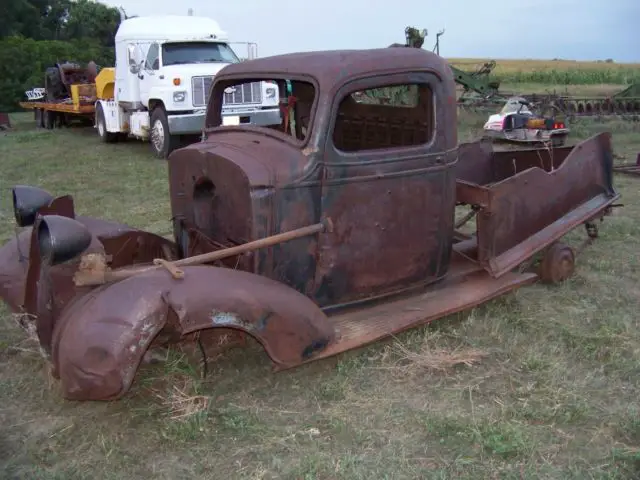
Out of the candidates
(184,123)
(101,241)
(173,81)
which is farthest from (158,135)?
(101,241)

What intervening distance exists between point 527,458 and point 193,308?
1.71 meters

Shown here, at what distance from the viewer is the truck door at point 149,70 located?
12.2 meters

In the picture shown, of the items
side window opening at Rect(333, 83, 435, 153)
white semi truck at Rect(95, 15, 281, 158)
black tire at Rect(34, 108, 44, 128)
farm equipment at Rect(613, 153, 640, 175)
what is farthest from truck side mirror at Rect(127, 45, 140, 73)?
farm equipment at Rect(613, 153, 640, 175)

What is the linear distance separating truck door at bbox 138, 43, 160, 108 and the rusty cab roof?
8673mm

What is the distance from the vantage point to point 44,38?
4366cm

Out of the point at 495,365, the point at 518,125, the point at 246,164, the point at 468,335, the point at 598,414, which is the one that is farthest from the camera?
the point at 518,125

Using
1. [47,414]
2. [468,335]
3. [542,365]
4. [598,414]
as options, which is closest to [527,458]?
[598,414]

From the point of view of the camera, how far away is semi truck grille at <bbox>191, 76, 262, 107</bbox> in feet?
38.6

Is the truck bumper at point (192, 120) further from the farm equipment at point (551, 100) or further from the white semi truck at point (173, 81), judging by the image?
the farm equipment at point (551, 100)

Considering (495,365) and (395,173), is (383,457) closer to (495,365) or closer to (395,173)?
(495,365)

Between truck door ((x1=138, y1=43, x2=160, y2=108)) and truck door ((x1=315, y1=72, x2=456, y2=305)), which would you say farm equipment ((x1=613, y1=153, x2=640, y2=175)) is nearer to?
truck door ((x1=315, y1=72, x2=456, y2=305))

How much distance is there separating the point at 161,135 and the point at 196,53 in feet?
5.79

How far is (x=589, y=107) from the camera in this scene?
15.4 meters

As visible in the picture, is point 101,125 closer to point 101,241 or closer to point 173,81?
point 173,81
